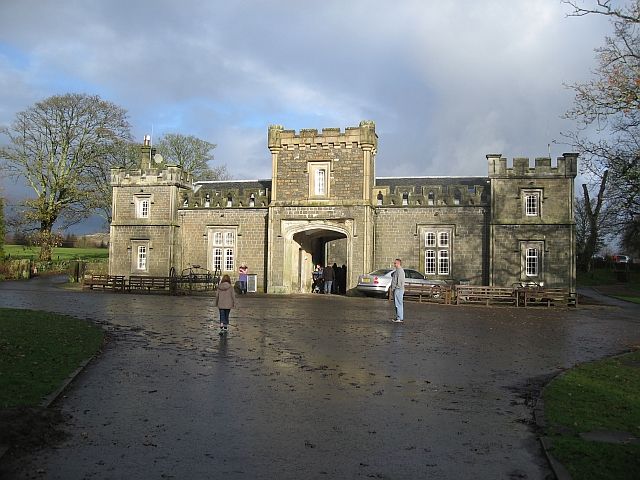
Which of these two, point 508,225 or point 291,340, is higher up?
point 508,225

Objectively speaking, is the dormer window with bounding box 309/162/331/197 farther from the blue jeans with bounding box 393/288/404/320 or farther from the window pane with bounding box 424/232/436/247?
the blue jeans with bounding box 393/288/404/320

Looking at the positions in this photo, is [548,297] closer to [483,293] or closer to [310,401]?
[483,293]

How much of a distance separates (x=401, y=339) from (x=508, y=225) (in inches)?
680

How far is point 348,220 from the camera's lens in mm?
30141

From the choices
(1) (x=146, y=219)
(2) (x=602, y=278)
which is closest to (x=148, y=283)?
(1) (x=146, y=219)

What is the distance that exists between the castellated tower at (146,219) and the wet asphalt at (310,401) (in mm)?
17878

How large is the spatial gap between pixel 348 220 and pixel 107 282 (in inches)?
493

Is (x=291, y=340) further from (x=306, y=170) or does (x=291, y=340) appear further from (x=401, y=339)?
(x=306, y=170)

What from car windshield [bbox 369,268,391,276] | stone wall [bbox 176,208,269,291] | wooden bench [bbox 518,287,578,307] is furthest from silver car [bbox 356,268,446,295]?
stone wall [bbox 176,208,269,291]

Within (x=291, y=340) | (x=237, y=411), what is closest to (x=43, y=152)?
(x=291, y=340)

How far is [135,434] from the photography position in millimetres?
6422

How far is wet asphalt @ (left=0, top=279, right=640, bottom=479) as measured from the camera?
5605 millimetres

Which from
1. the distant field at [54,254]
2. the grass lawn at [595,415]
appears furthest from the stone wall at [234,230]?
the grass lawn at [595,415]

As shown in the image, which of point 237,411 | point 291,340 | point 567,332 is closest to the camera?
point 237,411
